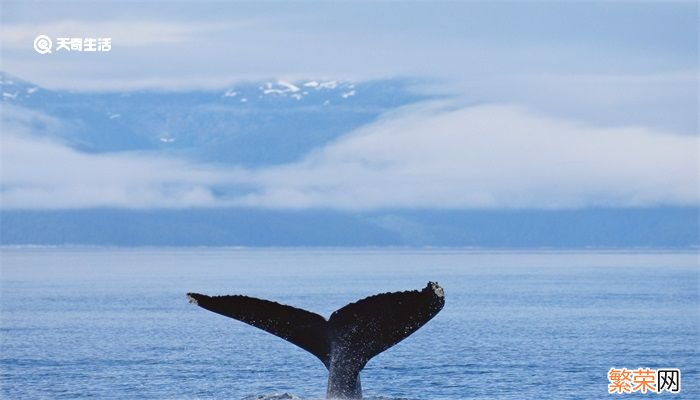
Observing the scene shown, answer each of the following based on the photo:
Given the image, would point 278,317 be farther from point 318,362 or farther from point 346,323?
point 318,362

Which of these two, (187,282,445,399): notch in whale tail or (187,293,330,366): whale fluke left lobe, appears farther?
(187,293,330,366): whale fluke left lobe

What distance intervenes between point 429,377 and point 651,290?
54.8m

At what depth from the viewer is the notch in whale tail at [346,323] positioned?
14.6m

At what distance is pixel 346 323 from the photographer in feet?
49.9

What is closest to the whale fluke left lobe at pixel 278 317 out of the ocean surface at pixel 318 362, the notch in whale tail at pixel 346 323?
the notch in whale tail at pixel 346 323

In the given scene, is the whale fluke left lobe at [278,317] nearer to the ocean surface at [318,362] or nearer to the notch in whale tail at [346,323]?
the notch in whale tail at [346,323]

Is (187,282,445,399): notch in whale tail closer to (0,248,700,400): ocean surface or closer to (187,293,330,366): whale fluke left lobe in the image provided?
(187,293,330,366): whale fluke left lobe

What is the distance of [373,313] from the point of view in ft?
49.1

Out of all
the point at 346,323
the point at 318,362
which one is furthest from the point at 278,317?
the point at 318,362

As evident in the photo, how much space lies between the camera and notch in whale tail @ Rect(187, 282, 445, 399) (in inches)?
574

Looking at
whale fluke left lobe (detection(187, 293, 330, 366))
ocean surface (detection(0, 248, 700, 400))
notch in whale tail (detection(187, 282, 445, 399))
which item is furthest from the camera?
ocean surface (detection(0, 248, 700, 400))

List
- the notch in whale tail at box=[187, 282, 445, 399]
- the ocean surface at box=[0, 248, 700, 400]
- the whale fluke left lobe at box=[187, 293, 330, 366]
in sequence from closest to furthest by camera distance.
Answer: the notch in whale tail at box=[187, 282, 445, 399]
the whale fluke left lobe at box=[187, 293, 330, 366]
the ocean surface at box=[0, 248, 700, 400]

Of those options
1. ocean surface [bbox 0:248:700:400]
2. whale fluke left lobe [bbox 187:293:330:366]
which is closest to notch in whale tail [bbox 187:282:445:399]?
whale fluke left lobe [bbox 187:293:330:366]

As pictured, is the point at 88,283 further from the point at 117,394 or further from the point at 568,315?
the point at 117,394
